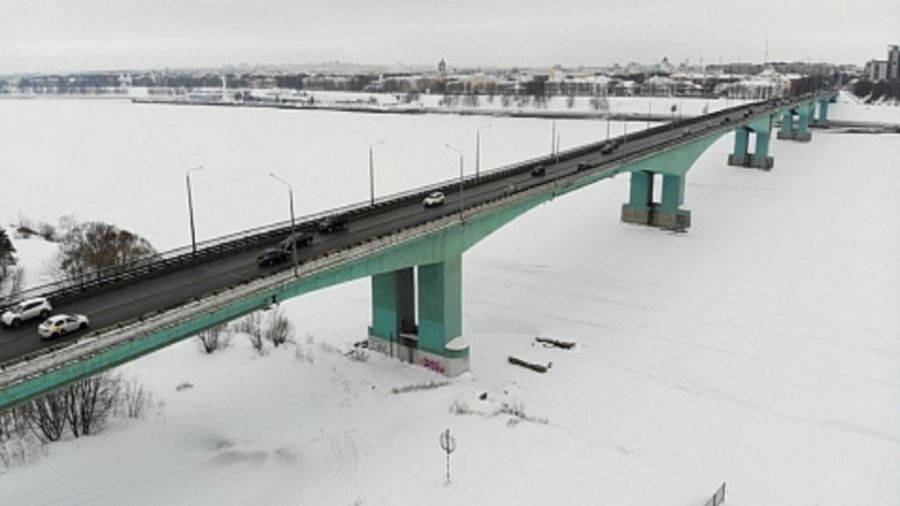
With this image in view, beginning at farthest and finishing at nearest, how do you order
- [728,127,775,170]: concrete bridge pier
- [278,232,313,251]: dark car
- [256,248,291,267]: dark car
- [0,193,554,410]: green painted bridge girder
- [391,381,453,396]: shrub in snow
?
[728,127,775,170]: concrete bridge pier → [391,381,453,396]: shrub in snow → [278,232,313,251]: dark car → [256,248,291,267]: dark car → [0,193,554,410]: green painted bridge girder

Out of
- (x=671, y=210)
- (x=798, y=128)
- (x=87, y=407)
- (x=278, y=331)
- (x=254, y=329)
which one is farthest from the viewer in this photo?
(x=798, y=128)

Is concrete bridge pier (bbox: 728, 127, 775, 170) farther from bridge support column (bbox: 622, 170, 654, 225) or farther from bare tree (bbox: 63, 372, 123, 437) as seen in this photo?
bare tree (bbox: 63, 372, 123, 437)

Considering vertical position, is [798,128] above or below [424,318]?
above

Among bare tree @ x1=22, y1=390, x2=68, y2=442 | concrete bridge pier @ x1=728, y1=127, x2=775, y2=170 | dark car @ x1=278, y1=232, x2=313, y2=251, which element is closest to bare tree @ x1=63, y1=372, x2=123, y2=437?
bare tree @ x1=22, y1=390, x2=68, y2=442

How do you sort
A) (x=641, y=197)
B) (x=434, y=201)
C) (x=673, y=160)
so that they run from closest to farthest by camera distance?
(x=434, y=201)
(x=673, y=160)
(x=641, y=197)

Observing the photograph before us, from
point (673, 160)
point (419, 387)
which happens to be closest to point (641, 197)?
point (673, 160)

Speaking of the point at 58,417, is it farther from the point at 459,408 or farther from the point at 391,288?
the point at 391,288

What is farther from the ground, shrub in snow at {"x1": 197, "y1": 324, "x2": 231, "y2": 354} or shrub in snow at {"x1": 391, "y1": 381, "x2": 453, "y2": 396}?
shrub in snow at {"x1": 197, "y1": 324, "x2": 231, "y2": 354}

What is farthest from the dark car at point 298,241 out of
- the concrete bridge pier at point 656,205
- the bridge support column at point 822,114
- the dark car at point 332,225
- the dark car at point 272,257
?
the bridge support column at point 822,114
